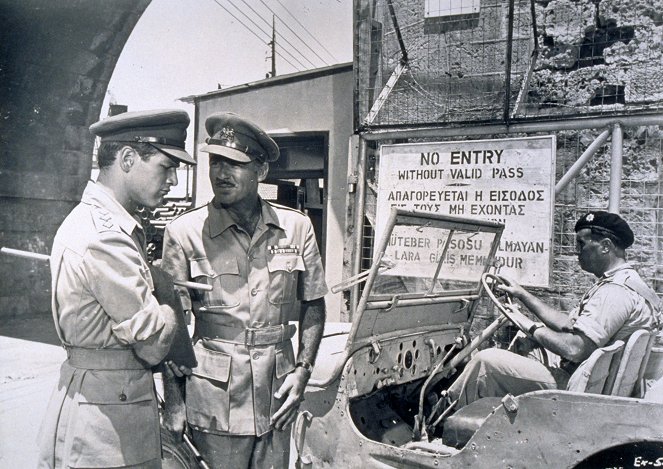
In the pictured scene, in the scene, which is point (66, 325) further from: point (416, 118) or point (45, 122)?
point (45, 122)

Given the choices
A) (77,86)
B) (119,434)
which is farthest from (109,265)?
(77,86)

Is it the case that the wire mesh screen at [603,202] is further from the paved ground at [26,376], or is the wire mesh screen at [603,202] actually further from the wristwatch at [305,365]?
the wristwatch at [305,365]

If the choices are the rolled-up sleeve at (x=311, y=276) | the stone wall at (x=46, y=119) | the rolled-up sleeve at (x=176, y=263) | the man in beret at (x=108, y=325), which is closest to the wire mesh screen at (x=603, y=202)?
the rolled-up sleeve at (x=311, y=276)

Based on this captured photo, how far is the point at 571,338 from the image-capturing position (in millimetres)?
2428

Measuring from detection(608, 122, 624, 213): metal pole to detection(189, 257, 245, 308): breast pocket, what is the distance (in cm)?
296

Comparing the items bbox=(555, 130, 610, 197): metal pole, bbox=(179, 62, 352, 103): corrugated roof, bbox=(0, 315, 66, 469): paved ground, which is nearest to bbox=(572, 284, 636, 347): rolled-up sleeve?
bbox=(555, 130, 610, 197): metal pole

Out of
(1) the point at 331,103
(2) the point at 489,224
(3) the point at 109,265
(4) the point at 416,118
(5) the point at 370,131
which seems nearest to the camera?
(3) the point at 109,265

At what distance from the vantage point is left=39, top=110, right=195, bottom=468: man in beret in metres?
1.49

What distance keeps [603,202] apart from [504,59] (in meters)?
1.58

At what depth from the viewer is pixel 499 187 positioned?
14.0ft

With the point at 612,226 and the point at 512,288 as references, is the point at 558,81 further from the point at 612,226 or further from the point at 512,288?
the point at 512,288

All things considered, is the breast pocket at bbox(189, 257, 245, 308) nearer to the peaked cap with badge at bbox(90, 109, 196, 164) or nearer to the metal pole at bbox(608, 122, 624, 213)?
the peaked cap with badge at bbox(90, 109, 196, 164)

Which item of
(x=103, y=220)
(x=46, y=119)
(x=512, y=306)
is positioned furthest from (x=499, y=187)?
(x=46, y=119)

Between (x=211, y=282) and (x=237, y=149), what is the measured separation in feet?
1.73
